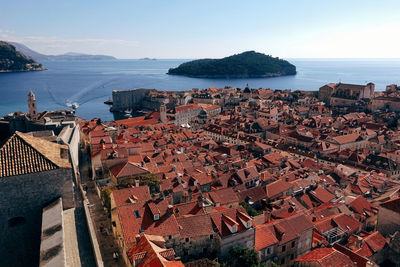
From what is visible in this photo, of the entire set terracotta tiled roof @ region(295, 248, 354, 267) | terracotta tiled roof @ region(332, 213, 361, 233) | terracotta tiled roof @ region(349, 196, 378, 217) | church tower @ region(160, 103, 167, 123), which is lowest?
terracotta tiled roof @ region(349, 196, 378, 217)

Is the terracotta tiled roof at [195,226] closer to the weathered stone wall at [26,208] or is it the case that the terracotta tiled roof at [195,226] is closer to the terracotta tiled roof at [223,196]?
the terracotta tiled roof at [223,196]

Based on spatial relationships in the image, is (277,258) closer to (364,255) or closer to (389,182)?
(364,255)

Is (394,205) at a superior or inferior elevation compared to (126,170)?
inferior

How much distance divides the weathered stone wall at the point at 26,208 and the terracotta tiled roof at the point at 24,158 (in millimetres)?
240

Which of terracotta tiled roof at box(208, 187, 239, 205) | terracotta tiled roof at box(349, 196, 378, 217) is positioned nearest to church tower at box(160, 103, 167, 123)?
terracotta tiled roof at box(208, 187, 239, 205)

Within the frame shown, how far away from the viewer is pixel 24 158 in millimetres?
12445

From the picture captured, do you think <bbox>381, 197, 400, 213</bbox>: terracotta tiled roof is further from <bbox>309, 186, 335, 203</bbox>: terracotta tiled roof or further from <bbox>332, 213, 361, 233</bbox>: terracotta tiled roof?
<bbox>309, 186, 335, 203</bbox>: terracotta tiled roof

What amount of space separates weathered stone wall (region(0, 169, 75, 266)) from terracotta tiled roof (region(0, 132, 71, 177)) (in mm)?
240

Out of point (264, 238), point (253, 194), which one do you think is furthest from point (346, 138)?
point (264, 238)

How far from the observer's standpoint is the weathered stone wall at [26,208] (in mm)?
11992

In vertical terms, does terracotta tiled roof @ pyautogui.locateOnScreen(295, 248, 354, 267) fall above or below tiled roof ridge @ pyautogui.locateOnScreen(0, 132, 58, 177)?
below

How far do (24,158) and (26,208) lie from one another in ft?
6.85

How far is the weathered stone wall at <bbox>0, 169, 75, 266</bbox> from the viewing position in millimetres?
11992

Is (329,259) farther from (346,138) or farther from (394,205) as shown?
(346,138)
